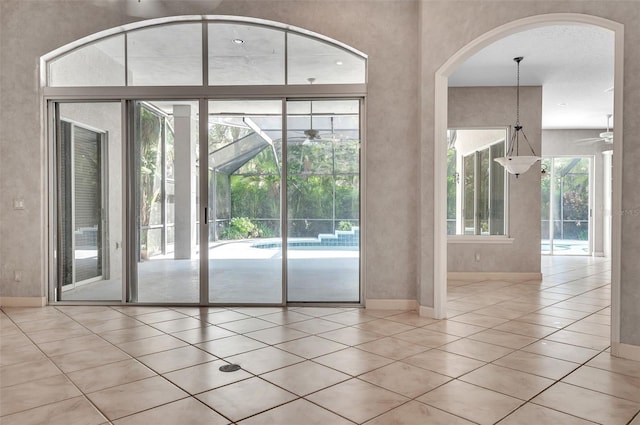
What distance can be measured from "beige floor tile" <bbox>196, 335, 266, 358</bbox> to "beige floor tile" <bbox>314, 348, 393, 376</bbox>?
0.62 m

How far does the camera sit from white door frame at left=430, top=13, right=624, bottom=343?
341 centimetres

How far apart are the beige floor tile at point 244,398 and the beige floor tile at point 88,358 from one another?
41.3 inches

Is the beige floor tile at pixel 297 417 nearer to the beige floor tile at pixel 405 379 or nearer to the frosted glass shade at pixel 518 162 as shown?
the beige floor tile at pixel 405 379

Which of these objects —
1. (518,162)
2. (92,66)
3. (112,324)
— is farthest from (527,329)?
(92,66)

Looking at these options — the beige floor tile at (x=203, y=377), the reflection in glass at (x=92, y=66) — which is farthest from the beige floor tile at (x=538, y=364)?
the reflection in glass at (x=92, y=66)

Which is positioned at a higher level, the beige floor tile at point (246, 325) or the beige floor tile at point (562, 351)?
the beige floor tile at point (246, 325)

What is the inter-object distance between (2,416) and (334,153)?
12.4 ft

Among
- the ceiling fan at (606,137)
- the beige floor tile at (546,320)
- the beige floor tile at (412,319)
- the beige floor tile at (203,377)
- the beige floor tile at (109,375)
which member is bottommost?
the beige floor tile at (546,320)

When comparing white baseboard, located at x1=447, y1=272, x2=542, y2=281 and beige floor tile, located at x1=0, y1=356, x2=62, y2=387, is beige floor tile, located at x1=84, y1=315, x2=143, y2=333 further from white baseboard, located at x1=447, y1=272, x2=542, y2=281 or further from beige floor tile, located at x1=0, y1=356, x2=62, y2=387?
white baseboard, located at x1=447, y1=272, x2=542, y2=281

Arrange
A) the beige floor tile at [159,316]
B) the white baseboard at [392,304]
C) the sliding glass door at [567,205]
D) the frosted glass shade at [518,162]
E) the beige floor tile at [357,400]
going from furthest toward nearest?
the sliding glass door at [567,205] → the frosted glass shade at [518,162] → the white baseboard at [392,304] → the beige floor tile at [159,316] → the beige floor tile at [357,400]

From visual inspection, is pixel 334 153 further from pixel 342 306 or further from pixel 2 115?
pixel 2 115

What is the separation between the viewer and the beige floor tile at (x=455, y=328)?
4047mm

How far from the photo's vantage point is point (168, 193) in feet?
17.0

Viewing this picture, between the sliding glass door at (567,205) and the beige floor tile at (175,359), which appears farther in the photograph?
the sliding glass door at (567,205)
